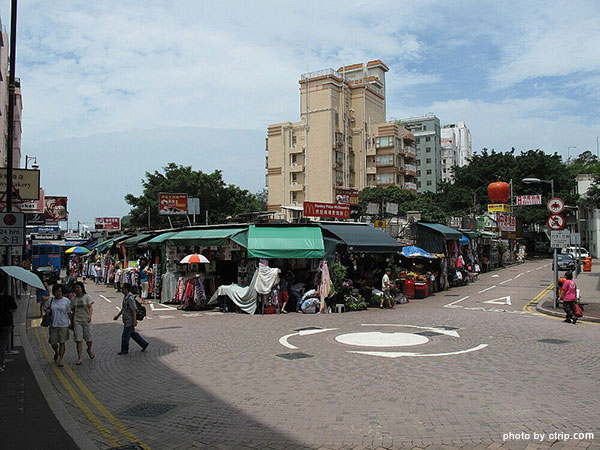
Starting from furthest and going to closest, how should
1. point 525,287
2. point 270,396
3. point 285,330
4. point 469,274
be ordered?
1. point 469,274
2. point 525,287
3. point 285,330
4. point 270,396

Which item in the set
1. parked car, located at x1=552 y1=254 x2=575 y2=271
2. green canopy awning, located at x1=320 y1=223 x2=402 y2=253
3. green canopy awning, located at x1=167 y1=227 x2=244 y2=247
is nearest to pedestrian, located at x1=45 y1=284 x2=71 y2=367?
green canopy awning, located at x1=167 y1=227 x2=244 y2=247

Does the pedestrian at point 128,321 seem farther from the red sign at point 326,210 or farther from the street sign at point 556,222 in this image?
the street sign at point 556,222

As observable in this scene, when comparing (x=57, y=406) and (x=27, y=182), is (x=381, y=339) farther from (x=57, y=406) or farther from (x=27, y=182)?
(x=27, y=182)

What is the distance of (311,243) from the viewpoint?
19812 millimetres

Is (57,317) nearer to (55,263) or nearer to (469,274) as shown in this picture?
(469,274)

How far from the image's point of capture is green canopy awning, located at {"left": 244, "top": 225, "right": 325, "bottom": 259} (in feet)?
63.1

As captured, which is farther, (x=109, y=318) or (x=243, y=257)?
(x=243, y=257)

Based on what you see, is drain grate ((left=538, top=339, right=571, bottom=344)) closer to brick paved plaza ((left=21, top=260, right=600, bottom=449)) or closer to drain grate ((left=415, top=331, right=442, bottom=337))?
brick paved plaza ((left=21, top=260, right=600, bottom=449))

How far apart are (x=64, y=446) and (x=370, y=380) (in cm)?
499

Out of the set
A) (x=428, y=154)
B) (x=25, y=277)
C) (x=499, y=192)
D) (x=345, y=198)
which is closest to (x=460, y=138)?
(x=428, y=154)

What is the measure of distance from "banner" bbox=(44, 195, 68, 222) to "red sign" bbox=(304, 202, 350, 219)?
2036 centimetres

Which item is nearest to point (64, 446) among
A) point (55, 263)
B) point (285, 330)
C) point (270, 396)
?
point (270, 396)

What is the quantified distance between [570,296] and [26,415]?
1461 cm

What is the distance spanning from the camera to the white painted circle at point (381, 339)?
41.1 feet
